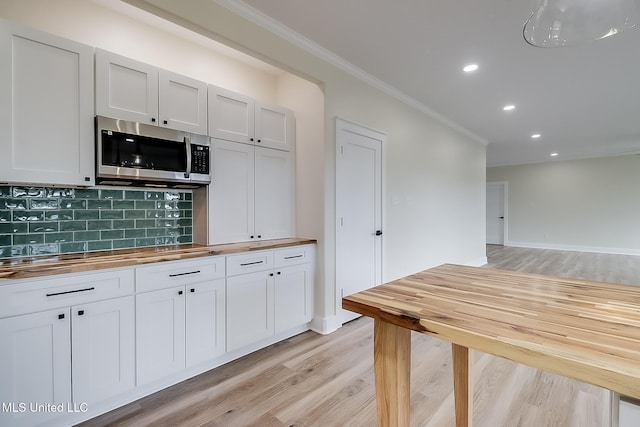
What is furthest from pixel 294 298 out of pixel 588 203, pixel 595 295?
pixel 588 203

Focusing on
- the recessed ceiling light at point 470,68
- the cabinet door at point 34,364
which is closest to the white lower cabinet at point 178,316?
the cabinet door at point 34,364

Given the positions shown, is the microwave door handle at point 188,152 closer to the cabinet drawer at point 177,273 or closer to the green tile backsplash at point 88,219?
the green tile backsplash at point 88,219

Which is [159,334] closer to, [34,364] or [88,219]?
[34,364]

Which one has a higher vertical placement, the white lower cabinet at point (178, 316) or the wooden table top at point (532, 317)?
the wooden table top at point (532, 317)

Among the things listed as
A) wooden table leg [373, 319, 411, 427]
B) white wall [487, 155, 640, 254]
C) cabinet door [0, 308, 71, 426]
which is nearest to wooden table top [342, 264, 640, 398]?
wooden table leg [373, 319, 411, 427]

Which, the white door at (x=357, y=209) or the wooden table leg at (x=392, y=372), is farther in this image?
the white door at (x=357, y=209)

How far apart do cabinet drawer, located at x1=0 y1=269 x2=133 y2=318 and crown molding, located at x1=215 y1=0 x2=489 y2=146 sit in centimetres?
193

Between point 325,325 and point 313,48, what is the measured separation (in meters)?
2.58

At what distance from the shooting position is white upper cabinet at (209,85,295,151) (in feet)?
8.11

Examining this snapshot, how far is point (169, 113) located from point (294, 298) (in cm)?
185

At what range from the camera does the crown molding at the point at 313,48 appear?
2.11m

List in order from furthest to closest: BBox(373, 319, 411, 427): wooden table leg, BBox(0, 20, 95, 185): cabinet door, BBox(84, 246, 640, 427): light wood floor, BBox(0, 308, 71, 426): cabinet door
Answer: BBox(84, 246, 640, 427): light wood floor, BBox(0, 20, 95, 185): cabinet door, BBox(0, 308, 71, 426): cabinet door, BBox(373, 319, 411, 427): wooden table leg

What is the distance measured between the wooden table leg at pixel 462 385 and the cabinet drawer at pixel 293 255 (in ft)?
5.04

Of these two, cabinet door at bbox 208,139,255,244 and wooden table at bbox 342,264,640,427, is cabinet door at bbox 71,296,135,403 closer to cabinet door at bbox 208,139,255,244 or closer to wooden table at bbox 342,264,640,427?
cabinet door at bbox 208,139,255,244
